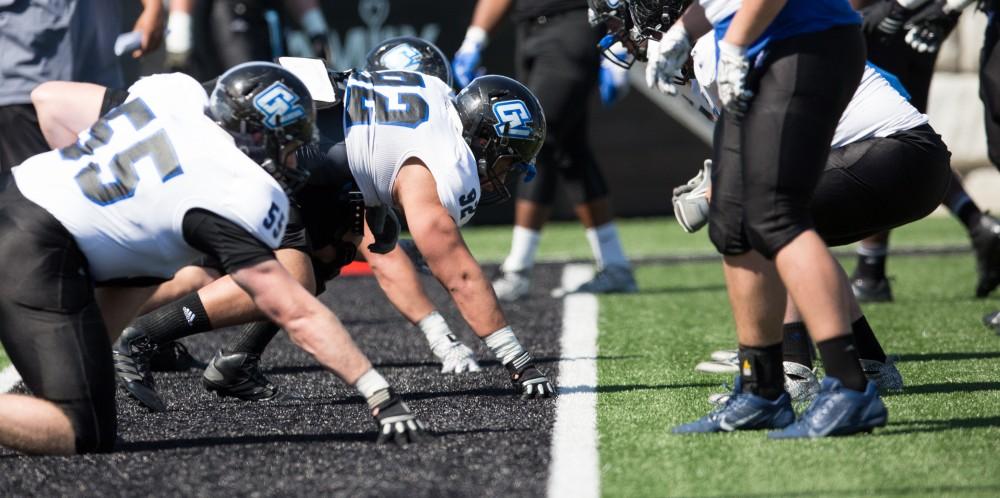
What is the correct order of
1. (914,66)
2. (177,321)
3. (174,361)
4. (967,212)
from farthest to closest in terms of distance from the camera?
(967,212) < (914,66) < (174,361) < (177,321)

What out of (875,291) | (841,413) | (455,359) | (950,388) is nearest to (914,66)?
(875,291)

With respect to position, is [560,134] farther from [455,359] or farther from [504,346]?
[504,346]

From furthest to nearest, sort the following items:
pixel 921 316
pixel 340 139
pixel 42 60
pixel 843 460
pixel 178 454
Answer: pixel 921 316
pixel 42 60
pixel 340 139
pixel 178 454
pixel 843 460

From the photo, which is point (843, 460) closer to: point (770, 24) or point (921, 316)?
point (770, 24)

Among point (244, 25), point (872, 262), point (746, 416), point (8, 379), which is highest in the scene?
point (746, 416)

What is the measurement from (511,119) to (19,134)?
213 cm

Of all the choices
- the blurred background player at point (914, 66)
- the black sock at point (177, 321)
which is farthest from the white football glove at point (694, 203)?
the blurred background player at point (914, 66)

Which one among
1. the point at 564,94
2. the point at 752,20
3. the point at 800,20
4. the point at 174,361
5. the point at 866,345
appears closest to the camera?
the point at 752,20

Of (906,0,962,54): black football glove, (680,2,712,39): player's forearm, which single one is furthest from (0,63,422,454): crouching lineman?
(906,0,962,54): black football glove

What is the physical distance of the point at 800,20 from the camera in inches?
141

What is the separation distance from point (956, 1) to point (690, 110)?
17.5 ft

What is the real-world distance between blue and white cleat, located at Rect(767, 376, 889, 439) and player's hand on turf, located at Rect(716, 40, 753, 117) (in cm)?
75

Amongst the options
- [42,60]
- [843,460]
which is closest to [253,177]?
[843,460]

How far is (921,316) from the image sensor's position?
629 cm
